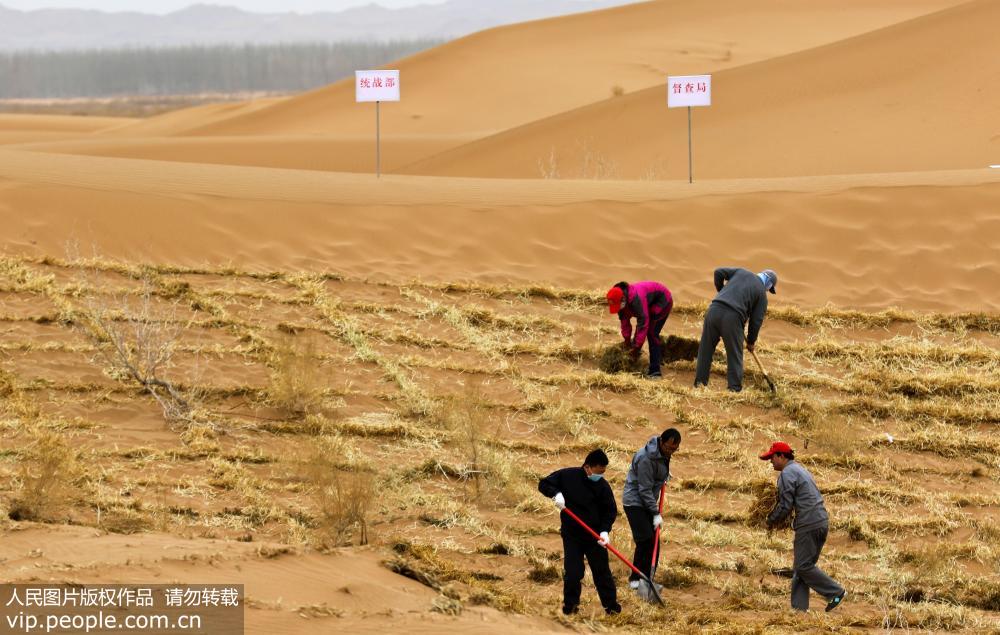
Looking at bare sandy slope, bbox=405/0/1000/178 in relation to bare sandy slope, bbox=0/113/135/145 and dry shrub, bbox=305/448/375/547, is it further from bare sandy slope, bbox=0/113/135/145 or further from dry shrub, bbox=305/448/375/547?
bare sandy slope, bbox=0/113/135/145

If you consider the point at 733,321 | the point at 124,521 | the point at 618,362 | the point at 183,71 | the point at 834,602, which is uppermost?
the point at 183,71

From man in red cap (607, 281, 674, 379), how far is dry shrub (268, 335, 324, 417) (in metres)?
2.61

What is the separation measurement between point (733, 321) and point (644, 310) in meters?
0.77

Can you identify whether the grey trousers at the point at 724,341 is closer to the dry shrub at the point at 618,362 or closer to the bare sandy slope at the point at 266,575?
the dry shrub at the point at 618,362

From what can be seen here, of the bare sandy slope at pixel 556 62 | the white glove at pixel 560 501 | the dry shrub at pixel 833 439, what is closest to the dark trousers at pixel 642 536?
the white glove at pixel 560 501

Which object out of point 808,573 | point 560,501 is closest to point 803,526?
point 808,573

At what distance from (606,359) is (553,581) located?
14.0 ft

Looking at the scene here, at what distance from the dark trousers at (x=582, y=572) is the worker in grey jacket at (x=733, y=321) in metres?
4.32

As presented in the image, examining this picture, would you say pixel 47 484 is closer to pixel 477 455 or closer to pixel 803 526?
pixel 477 455

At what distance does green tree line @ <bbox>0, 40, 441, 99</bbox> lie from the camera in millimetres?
114688

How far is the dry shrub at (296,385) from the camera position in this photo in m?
11.2

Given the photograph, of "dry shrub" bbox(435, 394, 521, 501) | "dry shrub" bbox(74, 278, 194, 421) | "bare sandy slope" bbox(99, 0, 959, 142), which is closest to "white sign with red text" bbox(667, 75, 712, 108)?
"dry shrub" bbox(74, 278, 194, 421)

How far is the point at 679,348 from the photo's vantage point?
13070 millimetres

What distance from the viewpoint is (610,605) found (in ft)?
26.4
